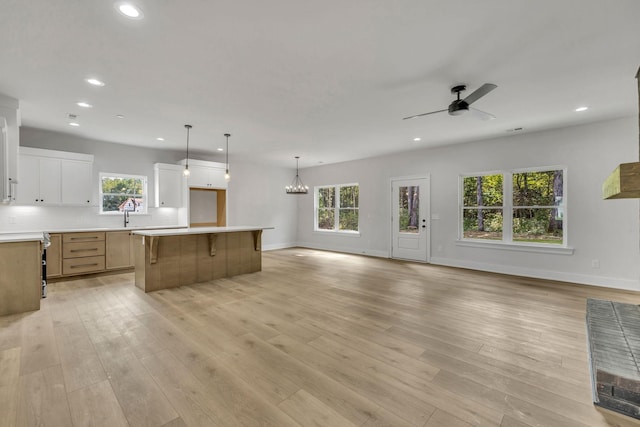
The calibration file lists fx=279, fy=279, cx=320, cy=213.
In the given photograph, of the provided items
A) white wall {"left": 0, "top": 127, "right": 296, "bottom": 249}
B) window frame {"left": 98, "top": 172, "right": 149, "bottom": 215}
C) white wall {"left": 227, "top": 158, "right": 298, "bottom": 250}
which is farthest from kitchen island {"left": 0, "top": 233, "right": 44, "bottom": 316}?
white wall {"left": 227, "top": 158, "right": 298, "bottom": 250}

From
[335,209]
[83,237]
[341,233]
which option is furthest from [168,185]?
[341,233]

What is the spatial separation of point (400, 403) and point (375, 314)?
1549 millimetres

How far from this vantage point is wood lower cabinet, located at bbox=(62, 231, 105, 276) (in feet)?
16.5

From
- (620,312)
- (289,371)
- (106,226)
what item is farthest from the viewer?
(106,226)

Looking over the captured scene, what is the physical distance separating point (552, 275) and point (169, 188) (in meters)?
8.08

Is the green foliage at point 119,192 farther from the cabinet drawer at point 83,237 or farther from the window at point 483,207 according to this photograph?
the window at point 483,207

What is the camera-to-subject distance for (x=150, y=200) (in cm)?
654

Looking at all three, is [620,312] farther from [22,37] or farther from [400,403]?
[22,37]

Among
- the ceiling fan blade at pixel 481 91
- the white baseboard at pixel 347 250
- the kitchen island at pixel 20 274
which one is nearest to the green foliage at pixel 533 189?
the white baseboard at pixel 347 250

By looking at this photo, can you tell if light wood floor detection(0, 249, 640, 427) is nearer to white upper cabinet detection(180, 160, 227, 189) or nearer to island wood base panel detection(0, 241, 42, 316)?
island wood base panel detection(0, 241, 42, 316)

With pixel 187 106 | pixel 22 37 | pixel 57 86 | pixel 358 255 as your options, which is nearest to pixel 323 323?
pixel 187 106

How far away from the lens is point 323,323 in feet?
10.3

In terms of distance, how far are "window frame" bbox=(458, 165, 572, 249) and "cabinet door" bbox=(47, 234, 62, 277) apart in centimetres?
783

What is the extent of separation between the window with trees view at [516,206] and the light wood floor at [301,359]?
1.35 metres
